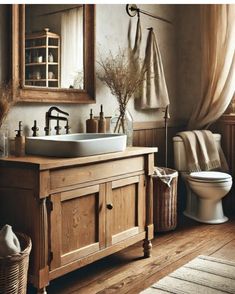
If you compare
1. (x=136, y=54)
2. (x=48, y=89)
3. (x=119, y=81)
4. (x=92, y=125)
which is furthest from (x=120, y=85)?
(x=48, y=89)

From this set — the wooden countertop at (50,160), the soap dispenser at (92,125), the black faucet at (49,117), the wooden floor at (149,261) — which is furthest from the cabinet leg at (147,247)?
the black faucet at (49,117)

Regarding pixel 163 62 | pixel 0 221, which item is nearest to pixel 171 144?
pixel 163 62

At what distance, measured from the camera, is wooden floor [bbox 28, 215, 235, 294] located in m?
2.35

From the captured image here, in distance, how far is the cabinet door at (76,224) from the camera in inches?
84.8

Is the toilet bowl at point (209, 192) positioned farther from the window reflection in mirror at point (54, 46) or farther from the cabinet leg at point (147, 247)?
the window reflection in mirror at point (54, 46)

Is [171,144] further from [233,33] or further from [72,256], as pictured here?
[72,256]

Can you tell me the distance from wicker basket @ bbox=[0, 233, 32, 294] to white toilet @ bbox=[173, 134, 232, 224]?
6.13ft

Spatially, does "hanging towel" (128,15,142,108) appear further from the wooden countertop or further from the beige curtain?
the wooden countertop

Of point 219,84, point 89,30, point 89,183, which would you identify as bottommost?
point 89,183

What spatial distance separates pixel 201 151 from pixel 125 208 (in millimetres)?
1367

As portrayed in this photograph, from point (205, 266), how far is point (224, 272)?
0.14 meters

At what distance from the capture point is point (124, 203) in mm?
2615

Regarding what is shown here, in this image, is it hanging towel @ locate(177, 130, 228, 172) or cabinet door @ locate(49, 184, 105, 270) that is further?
hanging towel @ locate(177, 130, 228, 172)

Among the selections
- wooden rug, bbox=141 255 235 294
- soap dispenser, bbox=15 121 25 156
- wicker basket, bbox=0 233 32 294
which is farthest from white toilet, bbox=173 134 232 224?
wicker basket, bbox=0 233 32 294
